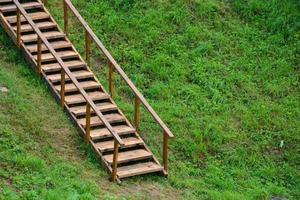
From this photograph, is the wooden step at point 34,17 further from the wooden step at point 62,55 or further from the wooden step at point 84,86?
the wooden step at point 84,86

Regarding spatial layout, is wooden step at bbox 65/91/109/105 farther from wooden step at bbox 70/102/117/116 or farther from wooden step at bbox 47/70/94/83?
wooden step at bbox 47/70/94/83

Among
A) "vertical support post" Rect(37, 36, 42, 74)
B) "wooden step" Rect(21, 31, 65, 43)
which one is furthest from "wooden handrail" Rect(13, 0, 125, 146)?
"wooden step" Rect(21, 31, 65, 43)

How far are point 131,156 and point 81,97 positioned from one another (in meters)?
1.80

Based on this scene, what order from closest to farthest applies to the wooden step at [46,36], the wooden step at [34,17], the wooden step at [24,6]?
the wooden step at [46,36], the wooden step at [34,17], the wooden step at [24,6]

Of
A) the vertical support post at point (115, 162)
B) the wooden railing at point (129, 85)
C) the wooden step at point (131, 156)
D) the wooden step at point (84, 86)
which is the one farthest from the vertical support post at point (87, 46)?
the vertical support post at point (115, 162)

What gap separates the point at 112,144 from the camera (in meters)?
13.5

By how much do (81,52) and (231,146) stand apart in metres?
4.00

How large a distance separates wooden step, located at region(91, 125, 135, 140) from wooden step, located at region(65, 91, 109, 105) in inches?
30.9

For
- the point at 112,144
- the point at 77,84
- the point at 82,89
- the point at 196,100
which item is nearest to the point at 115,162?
the point at 112,144

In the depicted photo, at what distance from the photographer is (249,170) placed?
14133 millimetres

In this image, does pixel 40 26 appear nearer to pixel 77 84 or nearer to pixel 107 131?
pixel 77 84

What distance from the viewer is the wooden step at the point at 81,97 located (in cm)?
1423

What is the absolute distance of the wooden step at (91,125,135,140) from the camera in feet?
44.3

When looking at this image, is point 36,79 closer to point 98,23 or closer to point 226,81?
point 98,23
